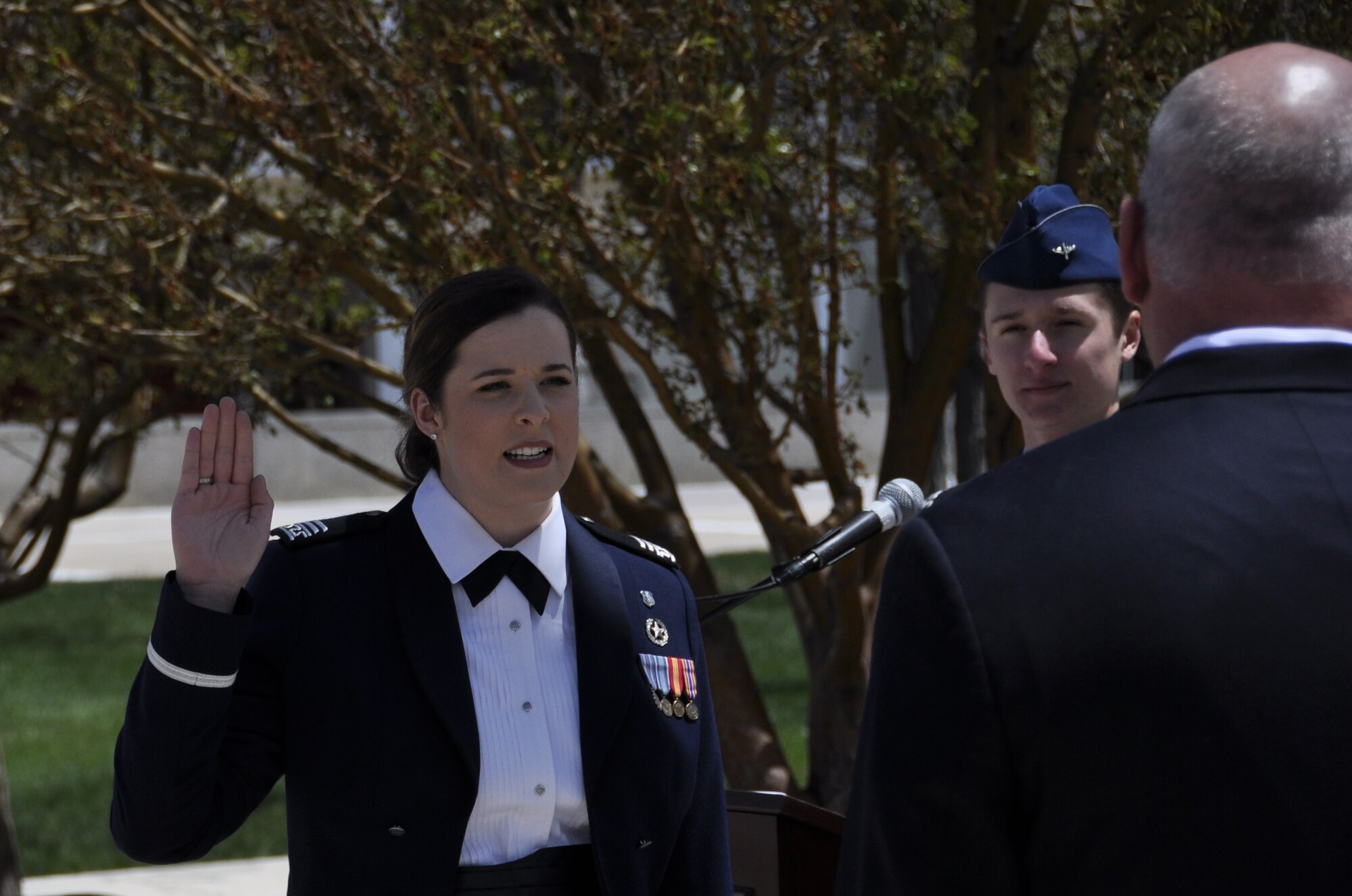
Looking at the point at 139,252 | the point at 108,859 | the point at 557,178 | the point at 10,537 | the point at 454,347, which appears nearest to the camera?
the point at 454,347

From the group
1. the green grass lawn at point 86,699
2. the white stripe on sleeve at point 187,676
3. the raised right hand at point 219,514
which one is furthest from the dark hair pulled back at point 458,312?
the green grass lawn at point 86,699

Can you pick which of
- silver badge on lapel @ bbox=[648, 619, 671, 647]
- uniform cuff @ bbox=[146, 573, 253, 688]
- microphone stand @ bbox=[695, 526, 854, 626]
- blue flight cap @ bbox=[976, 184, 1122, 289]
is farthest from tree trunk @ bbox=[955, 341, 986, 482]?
uniform cuff @ bbox=[146, 573, 253, 688]

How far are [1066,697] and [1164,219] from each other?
46 centimetres

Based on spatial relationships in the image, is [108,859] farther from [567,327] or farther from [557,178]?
[567,327]

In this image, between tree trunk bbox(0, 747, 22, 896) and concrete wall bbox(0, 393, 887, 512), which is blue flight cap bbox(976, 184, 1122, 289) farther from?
concrete wall bbox(0, 393, 887, 512)

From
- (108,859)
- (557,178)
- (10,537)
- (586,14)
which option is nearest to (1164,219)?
(557,178)

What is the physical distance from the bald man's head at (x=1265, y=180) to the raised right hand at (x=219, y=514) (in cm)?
145

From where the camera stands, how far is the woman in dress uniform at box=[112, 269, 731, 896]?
8.08 feet

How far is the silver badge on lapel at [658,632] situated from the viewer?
2930 mm

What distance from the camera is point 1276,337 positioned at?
4.99 ft

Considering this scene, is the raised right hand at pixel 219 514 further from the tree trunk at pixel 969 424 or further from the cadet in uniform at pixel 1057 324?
the tree trunk at pixel 969 424

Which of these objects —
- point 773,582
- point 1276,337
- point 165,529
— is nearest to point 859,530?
point 773,582

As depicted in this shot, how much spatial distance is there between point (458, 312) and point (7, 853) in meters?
4.09

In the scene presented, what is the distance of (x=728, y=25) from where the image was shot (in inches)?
211
